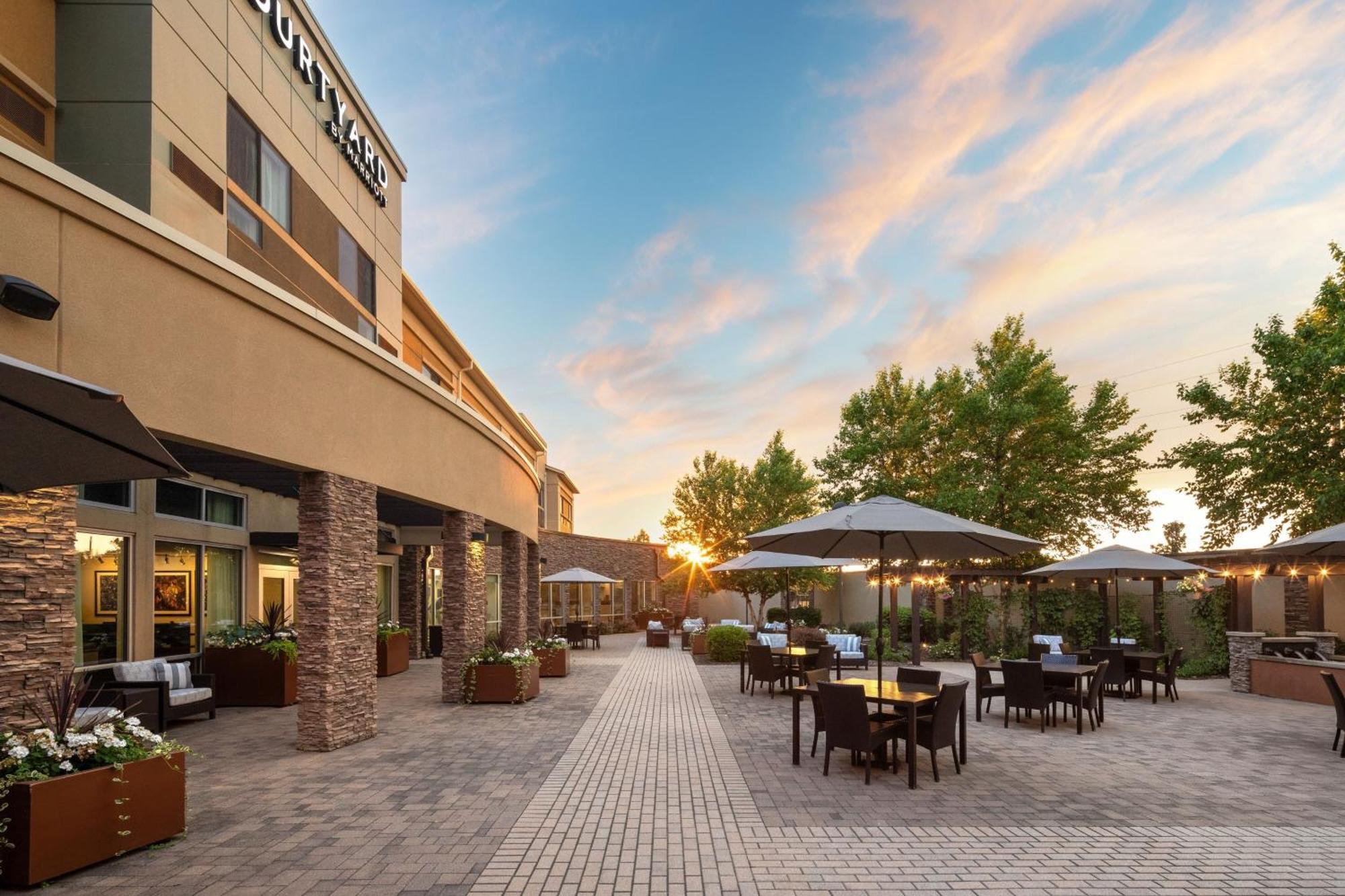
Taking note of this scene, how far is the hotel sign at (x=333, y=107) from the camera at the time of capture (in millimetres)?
12336

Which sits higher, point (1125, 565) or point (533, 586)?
point (1125, 565)

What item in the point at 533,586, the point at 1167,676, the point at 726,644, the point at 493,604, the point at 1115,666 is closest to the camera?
the point at 1115,666

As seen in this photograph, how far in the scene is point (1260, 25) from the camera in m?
10.6

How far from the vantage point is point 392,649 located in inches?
667

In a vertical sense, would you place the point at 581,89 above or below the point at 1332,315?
above

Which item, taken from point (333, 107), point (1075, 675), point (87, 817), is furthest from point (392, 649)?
point (1075, 675)

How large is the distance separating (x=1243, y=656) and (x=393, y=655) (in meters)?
17.2

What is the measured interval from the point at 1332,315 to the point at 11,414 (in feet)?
77.7

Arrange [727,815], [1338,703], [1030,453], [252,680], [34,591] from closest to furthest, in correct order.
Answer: [34,591], [727,815], [1338,703], [252,680], [1030,453]

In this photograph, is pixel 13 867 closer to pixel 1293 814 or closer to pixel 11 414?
pixel 11 414

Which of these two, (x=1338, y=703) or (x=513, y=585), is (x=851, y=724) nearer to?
(x=1338, y=703)

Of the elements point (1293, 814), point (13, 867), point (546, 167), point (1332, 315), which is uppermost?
point (546, 167)

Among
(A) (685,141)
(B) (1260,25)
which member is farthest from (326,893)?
(A) (685,141)

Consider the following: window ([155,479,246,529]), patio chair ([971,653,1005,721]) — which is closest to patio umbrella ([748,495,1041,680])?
patio chair ([971,653,1005,721])
